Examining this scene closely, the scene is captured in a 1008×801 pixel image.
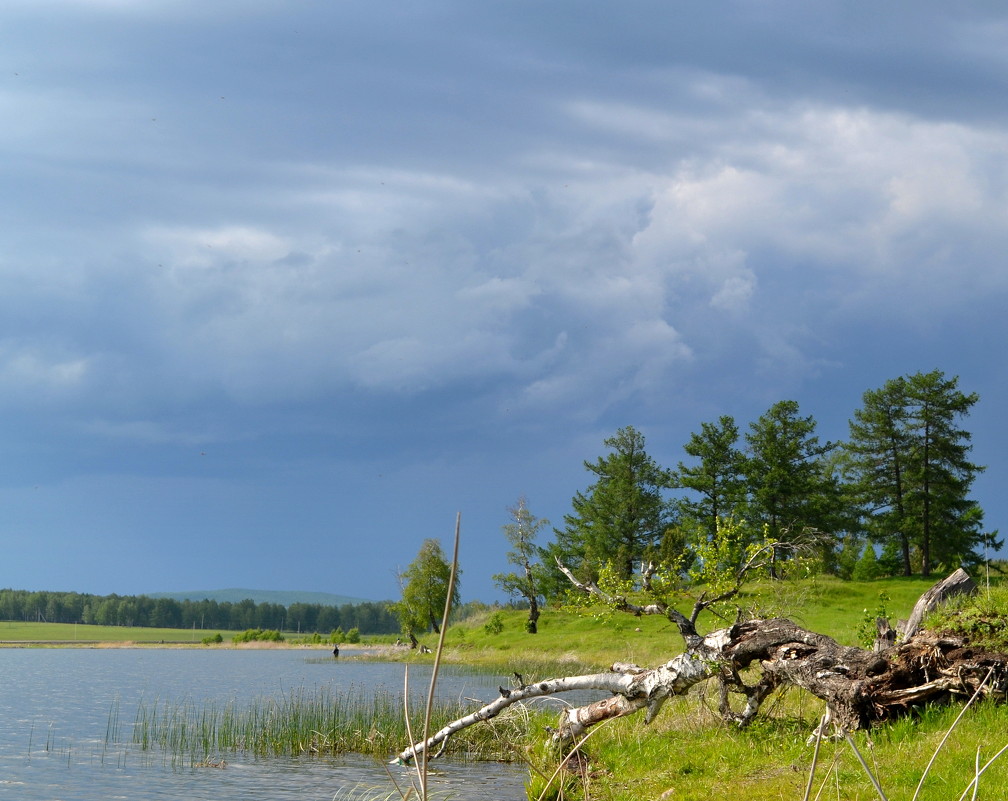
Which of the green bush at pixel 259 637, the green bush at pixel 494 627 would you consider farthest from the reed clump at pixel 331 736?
the green bush at pixel 259 637

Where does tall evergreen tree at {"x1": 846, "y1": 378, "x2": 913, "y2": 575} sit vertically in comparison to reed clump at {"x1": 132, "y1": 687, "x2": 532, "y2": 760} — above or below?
above

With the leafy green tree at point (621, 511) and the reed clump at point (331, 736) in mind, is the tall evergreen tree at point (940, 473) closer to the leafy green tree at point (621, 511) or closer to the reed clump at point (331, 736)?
the leafy green tree at point (621, 511)

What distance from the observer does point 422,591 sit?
256 feet

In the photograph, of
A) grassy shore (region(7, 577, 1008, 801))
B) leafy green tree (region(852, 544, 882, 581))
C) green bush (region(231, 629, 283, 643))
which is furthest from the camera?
green bush (region(231, 629, 283, 643))

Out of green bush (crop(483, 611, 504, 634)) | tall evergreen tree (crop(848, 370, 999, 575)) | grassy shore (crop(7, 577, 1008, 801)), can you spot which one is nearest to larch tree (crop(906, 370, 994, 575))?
tall evergreen tree (crop(848, 370, 999, 575))

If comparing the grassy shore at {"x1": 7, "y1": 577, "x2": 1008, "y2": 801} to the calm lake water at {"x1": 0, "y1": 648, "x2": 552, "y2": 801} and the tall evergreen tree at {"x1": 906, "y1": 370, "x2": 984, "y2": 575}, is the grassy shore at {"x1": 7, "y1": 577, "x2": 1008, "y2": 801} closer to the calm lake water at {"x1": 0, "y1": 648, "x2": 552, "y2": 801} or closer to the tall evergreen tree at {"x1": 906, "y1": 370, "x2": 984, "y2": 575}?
the calm lake water at {"x1": 0, "y1": 648, "x2": 552, "y2": 801}

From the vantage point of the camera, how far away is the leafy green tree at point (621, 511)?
267 feet

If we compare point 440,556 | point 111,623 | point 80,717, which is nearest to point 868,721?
point 80,717

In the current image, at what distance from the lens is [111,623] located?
183625mm

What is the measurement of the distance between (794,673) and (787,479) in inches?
2292

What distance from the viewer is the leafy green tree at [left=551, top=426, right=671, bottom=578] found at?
8125cm

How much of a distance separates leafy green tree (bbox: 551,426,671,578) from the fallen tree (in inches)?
2516

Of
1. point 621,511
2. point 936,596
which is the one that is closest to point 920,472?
point 621,511

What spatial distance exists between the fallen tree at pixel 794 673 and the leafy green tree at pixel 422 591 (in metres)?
61.4
